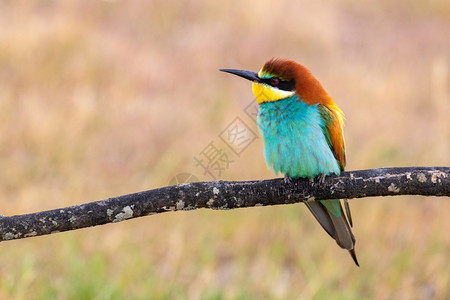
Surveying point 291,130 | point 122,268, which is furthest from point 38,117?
point 291,130

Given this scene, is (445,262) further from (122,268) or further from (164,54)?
(164,54)

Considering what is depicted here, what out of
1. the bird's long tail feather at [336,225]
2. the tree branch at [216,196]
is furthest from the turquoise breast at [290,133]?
the tree branch at [216,196]

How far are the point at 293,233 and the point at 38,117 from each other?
2.52 meters

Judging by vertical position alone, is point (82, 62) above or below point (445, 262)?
above

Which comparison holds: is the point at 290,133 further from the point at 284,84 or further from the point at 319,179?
the point at 319,179

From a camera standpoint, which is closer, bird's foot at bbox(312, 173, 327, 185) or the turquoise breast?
bird's foot at bbox(312, 173, 327, 185)

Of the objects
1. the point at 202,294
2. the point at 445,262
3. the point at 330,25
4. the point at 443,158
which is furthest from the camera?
the point at 330,25

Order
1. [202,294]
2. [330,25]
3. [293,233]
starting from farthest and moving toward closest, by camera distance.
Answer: [330,25] → [293,233] → [202,294]

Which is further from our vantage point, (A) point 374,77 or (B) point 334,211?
(A) point 374,77

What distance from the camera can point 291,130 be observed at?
8.77 feet

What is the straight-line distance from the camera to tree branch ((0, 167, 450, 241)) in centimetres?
180

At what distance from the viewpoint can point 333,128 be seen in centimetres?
277

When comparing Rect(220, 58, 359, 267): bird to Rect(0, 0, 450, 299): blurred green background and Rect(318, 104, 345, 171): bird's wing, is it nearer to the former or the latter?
Rect(318, 104, 345, 171): bird's wing

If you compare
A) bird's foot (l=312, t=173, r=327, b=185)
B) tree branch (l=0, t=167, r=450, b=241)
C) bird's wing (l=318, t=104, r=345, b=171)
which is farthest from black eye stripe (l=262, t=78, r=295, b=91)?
tree branch (l=0, t=167, r=450, b=241)
